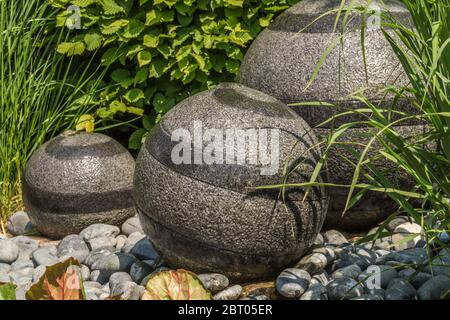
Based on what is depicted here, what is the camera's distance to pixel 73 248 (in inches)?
197

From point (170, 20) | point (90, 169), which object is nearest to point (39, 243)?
point (90, 169)

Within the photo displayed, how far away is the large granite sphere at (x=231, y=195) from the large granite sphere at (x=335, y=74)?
602 millimetres

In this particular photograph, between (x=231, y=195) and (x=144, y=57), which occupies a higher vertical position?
(x=144, y=57)

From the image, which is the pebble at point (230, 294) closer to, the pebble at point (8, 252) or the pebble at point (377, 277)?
the pebble at point (377, 277)

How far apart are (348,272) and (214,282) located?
0.79 m

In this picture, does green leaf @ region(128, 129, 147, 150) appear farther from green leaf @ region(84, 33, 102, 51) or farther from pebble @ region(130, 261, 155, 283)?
pebble @ region(130, 261, 155, 283)

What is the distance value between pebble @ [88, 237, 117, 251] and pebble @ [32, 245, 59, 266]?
26 centimetres

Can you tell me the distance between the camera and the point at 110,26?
20.3 ft

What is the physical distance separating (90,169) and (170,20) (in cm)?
159

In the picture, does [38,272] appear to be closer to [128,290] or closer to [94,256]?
[94,256]

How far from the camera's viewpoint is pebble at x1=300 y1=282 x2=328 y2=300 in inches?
151

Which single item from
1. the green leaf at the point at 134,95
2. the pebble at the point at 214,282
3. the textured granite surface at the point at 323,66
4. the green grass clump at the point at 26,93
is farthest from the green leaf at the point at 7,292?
the green leaf at the point at 134,95

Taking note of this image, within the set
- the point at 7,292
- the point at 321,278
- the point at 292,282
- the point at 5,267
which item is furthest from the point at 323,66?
the point at 7,292
